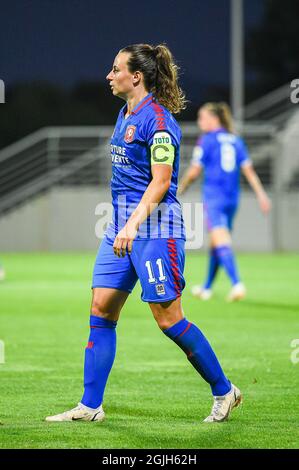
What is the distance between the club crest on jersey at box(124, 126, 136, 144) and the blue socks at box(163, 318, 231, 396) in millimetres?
1126

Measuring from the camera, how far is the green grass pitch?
5.97 m

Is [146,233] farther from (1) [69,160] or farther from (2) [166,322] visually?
(1) [69,160]

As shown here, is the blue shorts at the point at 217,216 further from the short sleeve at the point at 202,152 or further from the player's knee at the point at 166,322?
the player's knee at the point at 166,322

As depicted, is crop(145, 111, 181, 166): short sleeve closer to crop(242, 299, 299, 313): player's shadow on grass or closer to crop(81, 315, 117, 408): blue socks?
crop(81, 315, 117, 408): blue socks

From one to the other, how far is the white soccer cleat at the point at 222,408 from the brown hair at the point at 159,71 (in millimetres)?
1786

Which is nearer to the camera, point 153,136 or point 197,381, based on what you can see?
point 153,136

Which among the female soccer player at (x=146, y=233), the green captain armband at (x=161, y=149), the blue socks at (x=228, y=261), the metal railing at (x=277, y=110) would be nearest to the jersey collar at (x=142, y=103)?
the female soccer player at (x=146, y=233)

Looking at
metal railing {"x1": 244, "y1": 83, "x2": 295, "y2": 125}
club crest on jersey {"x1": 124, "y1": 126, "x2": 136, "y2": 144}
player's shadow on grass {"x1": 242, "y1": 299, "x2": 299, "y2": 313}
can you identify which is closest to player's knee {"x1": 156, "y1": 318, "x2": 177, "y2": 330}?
club crest on jersey {"x1": 124, "y1": 126, "x2": 136, "y2": 144}

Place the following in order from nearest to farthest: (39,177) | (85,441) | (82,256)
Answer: (85,441), (82,256), (39,177)

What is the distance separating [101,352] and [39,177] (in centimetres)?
2474

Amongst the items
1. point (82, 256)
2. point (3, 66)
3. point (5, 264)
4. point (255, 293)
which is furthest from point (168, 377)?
point (3, 66)

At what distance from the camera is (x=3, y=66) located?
128ft

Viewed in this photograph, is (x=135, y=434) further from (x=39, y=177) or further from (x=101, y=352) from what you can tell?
(x=39, y=177)

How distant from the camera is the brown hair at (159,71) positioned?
636 centimetres
